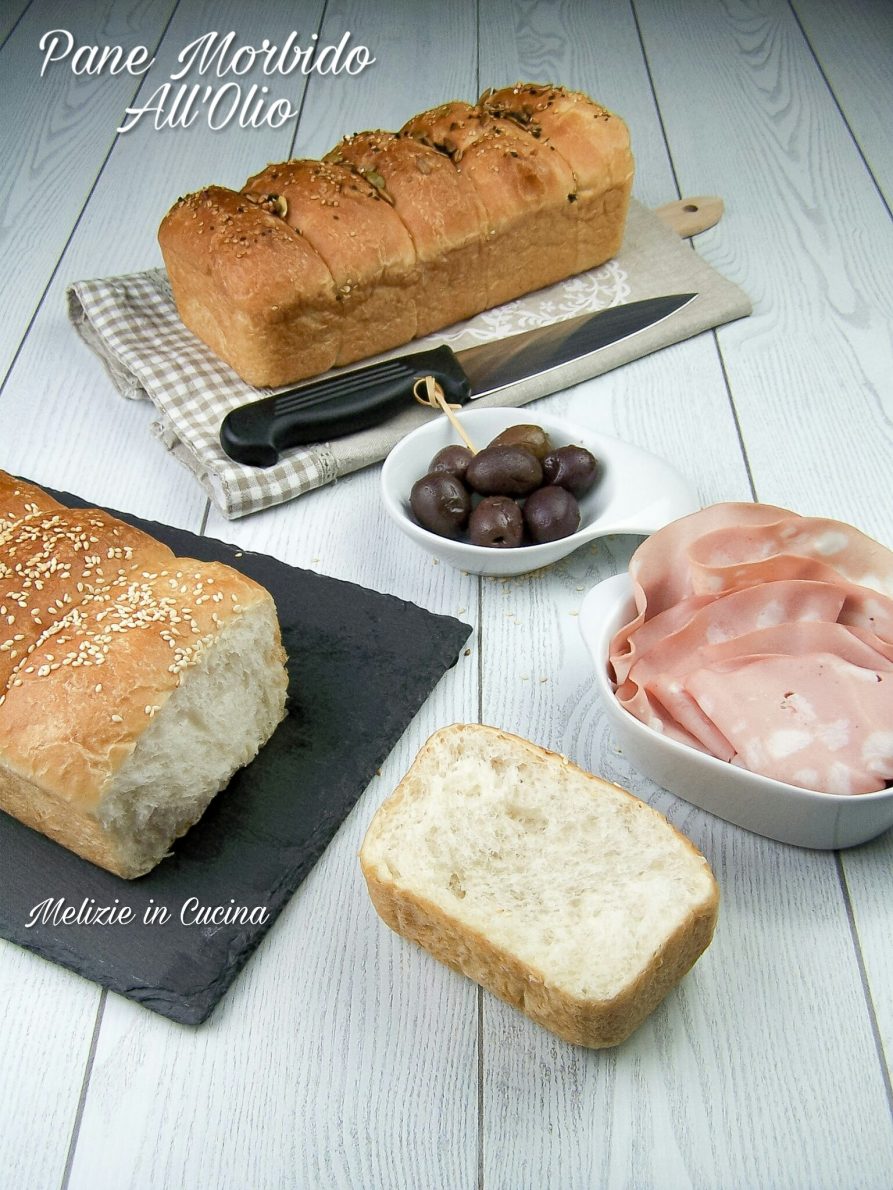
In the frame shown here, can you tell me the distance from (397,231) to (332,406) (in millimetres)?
443

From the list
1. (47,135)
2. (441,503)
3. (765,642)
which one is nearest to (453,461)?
(441,503)

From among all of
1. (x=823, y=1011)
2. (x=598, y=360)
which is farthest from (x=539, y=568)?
(x=823, y=1011)

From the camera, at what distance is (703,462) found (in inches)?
95.2

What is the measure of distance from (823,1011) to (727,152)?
2.70 metres

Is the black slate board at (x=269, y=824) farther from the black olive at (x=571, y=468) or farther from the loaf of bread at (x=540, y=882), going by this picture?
the black olive at (x=571, y=468)

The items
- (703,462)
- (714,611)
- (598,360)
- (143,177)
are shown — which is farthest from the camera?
(143,177)

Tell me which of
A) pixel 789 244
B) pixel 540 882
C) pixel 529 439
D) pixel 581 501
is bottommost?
pixel 540 882

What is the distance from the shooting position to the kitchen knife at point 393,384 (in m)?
2.28

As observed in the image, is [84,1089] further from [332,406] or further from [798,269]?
[798,269]

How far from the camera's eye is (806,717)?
1.50 meters

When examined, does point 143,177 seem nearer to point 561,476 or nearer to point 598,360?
point 598,360

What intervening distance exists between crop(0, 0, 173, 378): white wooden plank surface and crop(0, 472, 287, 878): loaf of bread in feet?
3.91

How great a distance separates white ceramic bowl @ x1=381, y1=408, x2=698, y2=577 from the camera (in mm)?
1984

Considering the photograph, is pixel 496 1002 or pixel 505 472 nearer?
pixel 496 1002
